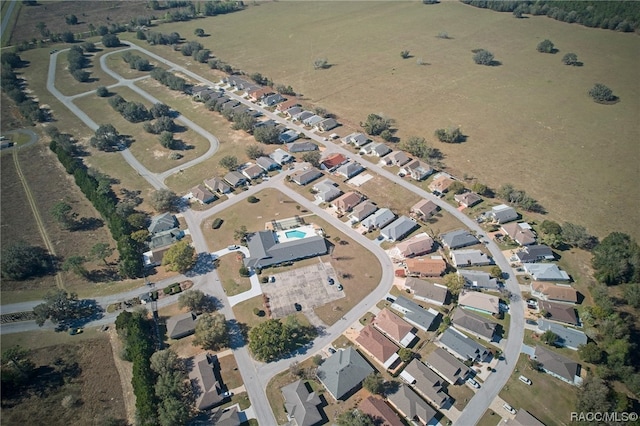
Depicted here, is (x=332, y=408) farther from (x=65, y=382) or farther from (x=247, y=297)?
(x=65, y=382)

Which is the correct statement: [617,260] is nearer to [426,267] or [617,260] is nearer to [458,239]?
[458,239]

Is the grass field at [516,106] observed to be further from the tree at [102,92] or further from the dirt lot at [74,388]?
the dirt lot at [74,388]

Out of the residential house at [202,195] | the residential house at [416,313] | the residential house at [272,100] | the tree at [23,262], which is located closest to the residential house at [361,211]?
the residential house at [416,313]

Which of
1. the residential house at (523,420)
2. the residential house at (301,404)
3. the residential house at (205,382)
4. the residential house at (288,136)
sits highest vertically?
the residential house at (288,136)

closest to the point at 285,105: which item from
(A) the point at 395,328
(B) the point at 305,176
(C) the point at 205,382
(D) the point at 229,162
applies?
(D) the point at 229,162

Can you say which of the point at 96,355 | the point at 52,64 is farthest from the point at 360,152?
the point at 52,64

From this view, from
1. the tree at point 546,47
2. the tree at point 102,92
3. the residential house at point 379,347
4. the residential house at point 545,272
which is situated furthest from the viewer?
the tree at point 546,47
